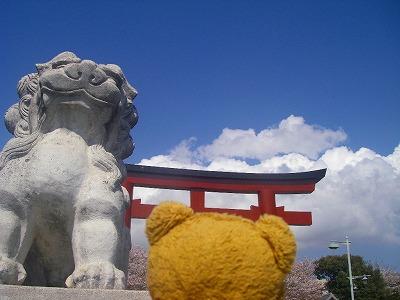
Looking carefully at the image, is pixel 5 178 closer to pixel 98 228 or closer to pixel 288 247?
pixel 98 228

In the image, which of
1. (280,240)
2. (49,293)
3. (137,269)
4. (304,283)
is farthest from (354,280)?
(280,240)

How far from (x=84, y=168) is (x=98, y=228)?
0.38 meters

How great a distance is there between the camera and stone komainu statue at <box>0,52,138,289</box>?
A: 7.76ft

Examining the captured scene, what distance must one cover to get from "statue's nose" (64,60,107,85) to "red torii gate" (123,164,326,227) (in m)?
9.98

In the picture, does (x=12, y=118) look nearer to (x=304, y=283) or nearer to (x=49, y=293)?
(x=49, y=293)

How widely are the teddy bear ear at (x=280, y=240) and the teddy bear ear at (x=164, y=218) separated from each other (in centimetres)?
21

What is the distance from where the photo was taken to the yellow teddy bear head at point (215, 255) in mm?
1091

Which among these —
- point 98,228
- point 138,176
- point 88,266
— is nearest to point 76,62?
A: point 98,228

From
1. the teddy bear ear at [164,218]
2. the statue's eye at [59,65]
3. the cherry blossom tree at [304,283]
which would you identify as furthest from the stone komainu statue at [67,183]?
the cherry blossom tree at [304,283]

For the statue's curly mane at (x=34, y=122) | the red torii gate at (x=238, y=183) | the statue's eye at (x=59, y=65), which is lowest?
the statue's curly mane at (x=34, y=122)

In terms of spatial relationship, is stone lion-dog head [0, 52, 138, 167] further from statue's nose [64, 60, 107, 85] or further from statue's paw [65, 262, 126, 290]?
statue's paw [65, 262, 126, 290]

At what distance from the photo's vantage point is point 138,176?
1275 centimetres

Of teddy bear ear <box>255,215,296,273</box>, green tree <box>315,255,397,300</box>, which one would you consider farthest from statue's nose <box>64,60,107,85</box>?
green tree <box>315,255,397,300</box>

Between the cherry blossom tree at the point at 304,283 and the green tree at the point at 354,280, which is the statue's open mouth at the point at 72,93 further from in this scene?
the green tree at the point at 354,280
